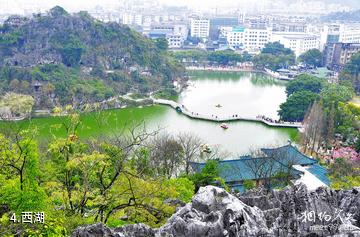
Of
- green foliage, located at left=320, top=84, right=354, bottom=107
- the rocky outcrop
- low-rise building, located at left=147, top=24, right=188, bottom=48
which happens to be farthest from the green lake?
low-rise building, located at left=147, top=24, right=188, bottom=48

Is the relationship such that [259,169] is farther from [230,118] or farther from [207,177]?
[230,118]

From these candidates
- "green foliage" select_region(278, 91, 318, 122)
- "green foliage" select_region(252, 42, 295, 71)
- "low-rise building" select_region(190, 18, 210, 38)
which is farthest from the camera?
"low-rise building" select_region(190, 18, 210, 38)

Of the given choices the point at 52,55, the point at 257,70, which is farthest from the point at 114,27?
the point at 257,70

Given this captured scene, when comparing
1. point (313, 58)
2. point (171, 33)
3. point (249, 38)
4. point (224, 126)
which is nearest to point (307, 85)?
point (224, 126)

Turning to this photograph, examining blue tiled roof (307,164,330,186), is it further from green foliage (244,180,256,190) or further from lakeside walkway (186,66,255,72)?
lakeside walkway (186,66,255,72)

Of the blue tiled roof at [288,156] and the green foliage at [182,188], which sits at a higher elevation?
the green foliage at [182,188]

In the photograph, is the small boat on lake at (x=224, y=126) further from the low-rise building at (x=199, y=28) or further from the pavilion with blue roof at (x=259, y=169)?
the low-rise building at (x=199, y=28)

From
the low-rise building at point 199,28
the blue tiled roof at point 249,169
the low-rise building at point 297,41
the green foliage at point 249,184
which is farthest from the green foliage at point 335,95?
the low-rise building at point 199,28

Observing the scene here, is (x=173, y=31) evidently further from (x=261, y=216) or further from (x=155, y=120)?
(x=261, y=216)
